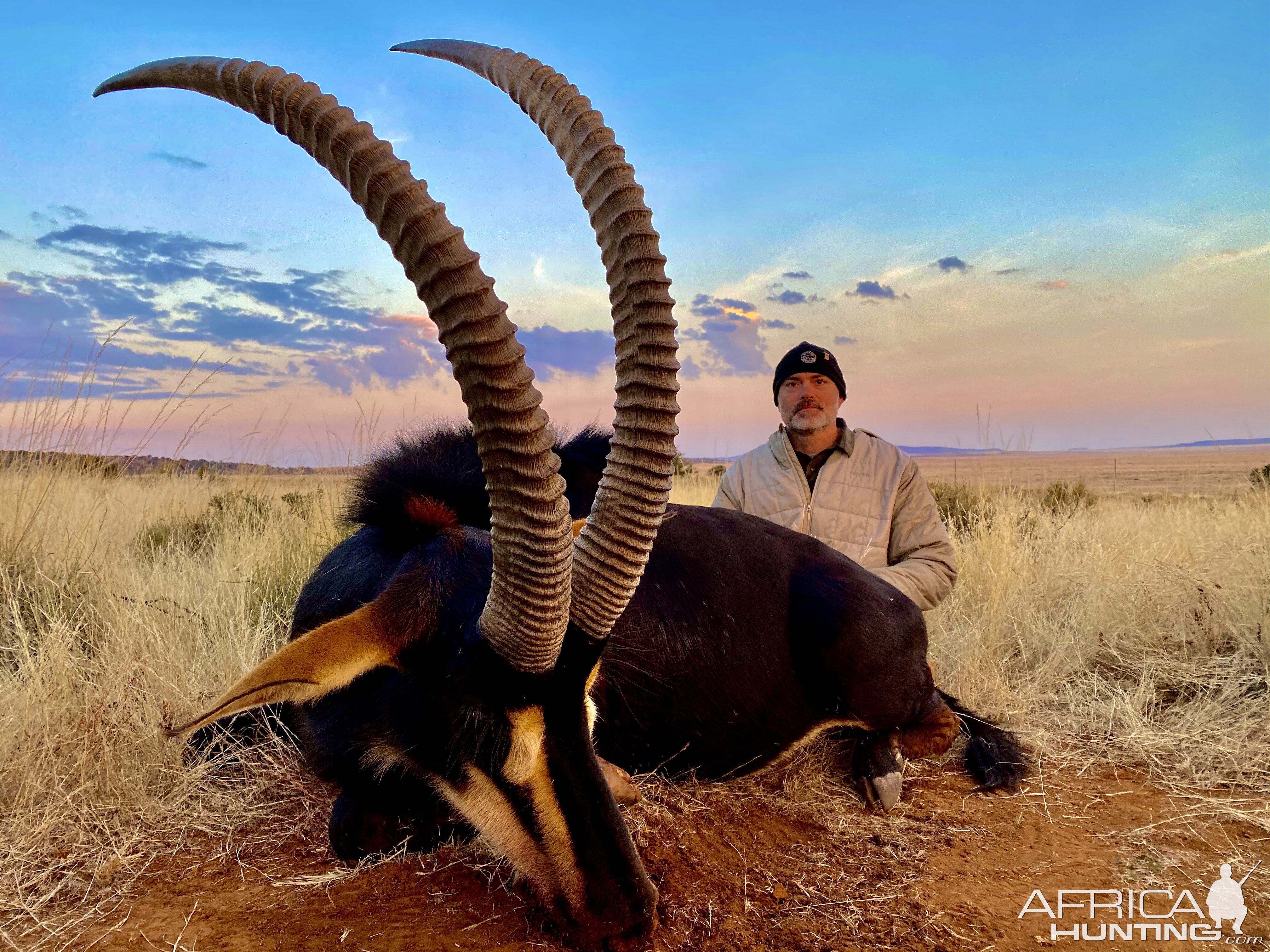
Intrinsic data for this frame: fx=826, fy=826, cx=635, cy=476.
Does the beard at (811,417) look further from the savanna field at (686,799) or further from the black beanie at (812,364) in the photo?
the savanna field at (686,799)

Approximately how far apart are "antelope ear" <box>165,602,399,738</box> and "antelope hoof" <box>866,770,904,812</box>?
2.56 meters

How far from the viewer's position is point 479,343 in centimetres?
208

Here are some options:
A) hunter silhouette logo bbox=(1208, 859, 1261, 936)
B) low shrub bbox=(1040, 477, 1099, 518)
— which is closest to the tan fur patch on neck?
hunter silhouette logo bbox=(1208, 859, 1261, 936)

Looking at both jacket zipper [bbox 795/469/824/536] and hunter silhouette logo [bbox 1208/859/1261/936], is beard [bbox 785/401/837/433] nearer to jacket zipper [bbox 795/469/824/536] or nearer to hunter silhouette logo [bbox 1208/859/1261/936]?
jacket zipper [bbox 795/469/824/536]

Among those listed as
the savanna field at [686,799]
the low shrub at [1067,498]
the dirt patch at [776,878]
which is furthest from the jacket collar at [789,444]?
the low shrub at [1067,498]

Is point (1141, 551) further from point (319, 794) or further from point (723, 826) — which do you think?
point (319, 794)

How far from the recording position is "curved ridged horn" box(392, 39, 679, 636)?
2.36m

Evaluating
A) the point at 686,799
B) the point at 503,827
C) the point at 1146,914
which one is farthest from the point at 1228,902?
the point at 503,827

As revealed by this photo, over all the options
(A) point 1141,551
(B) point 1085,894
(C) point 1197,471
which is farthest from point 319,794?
(C) point 1197,471

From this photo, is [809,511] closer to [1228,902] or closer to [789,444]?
[789,444]

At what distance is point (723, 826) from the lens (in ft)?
11.7

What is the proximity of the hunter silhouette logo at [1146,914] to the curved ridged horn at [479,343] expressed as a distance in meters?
2.27

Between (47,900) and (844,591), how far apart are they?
3406 millimetres

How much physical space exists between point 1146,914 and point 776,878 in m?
1.39
